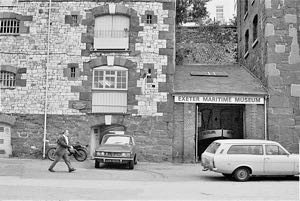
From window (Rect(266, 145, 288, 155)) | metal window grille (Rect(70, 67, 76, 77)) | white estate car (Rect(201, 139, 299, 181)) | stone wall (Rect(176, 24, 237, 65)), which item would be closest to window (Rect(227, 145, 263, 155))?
white estate car (Rect(201, 139, 299, 181))

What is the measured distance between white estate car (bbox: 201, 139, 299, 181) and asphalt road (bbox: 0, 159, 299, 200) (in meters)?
0.39

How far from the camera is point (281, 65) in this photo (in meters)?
22.4

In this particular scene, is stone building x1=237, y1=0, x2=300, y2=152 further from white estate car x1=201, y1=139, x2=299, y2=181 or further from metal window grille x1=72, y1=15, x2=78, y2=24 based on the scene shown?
metal window grille x1=72, y1=15, x2=78, y2=24

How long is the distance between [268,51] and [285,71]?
4.55 ft

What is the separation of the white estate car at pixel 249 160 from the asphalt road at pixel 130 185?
1.29 feet

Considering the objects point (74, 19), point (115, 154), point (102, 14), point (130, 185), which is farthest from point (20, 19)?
point (130, 185)

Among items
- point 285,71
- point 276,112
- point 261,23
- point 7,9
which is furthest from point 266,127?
point 7,9

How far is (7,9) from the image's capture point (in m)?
23.1

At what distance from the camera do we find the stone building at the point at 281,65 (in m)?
21.7

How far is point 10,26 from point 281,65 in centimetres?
1469

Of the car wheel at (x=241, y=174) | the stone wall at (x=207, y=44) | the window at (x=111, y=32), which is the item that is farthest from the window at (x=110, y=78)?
the stone wall at (x=207, y=44)

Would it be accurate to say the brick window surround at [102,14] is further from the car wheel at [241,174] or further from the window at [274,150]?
the car wheel at [241,174]

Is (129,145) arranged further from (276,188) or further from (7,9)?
(7,9)

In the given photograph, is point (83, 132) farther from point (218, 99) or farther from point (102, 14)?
point (218, 99)
